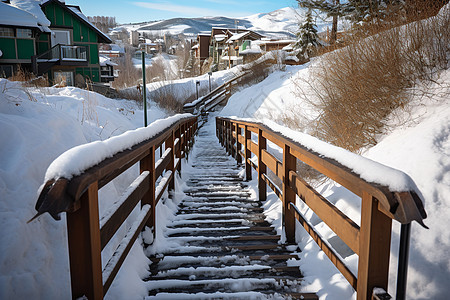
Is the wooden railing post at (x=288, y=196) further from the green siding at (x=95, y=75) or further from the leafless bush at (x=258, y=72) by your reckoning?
the green siding at (x=95, y=75)

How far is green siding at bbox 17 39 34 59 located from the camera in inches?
819

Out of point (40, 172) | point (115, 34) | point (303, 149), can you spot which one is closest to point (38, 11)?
point (40, 172)

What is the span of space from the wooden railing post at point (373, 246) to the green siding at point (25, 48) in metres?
24.4

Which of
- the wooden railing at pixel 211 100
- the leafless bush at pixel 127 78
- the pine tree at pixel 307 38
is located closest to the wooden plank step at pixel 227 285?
the wooden railing at pixel 211 100

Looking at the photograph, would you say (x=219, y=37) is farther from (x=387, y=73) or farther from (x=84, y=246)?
(x=84, y=246)

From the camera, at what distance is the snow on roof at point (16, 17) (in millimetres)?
19734

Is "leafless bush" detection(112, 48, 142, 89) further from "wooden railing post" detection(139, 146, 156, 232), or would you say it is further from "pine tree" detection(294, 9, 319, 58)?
"wooden railing post" detection(139, 146, 156, 232)

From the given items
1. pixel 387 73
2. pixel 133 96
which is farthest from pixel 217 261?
pixel 133 96

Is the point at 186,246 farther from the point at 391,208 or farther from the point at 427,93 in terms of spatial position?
the point at 427,93

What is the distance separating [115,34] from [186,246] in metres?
163

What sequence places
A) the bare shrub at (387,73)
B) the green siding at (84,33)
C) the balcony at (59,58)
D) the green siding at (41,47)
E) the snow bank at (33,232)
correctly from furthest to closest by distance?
the green siding at (84,33), the green siding at (41,47), the balcony at (59,58), the bare shrub at (387,73), the snow bank at (33,232)

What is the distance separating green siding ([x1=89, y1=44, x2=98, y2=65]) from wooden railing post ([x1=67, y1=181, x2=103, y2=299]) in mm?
27903

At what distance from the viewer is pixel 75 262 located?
1499mm

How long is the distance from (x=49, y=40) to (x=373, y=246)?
26901 mm
